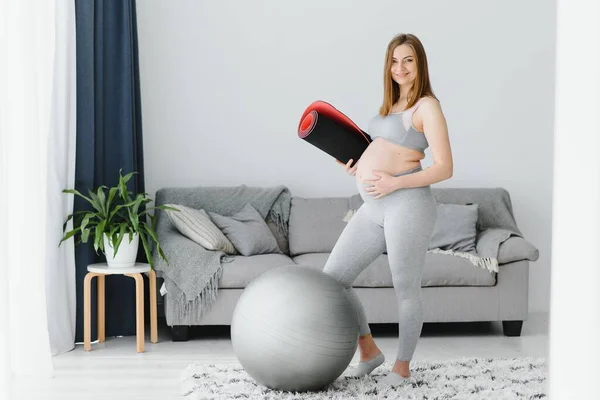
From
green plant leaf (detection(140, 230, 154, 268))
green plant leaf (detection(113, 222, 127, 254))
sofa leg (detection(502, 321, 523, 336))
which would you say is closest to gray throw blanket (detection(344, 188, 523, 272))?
sofa leg (detection(502, 321, 523, 336))

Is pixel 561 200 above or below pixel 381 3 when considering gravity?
below

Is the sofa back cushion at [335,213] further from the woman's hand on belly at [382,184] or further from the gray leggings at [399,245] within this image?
the woman's hand on belly at [382,184]

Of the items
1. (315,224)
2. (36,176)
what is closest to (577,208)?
(36,176)

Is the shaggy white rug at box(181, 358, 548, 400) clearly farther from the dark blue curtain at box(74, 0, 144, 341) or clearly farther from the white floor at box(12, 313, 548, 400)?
the dark blue curtain at box(74, 0, 144, 341)

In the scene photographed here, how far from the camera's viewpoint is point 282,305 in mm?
2504

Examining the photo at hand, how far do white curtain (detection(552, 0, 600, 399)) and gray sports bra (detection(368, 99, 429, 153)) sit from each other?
215cm

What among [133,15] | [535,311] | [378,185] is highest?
[133,15]

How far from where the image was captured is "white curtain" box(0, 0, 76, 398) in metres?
2.98

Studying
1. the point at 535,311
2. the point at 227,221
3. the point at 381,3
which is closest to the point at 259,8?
the point at 381,3

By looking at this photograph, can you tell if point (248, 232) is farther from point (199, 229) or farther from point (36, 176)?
point (36, 176)

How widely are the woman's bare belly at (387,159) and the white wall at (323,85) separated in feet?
6.83

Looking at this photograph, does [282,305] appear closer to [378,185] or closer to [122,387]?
[378,185]

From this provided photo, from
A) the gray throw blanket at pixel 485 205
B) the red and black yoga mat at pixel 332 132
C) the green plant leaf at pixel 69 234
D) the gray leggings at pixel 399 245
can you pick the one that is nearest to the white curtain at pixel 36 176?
the green plant leaf at pixel 69 234

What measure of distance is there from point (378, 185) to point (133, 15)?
2.40m
